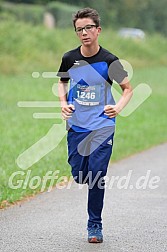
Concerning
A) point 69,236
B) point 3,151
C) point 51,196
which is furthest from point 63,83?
point 3,151

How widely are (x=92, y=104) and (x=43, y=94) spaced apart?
54.9 ft

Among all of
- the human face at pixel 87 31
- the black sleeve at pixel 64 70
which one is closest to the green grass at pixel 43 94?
the black sleeve at pixel 64 70

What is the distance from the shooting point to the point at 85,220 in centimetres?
809

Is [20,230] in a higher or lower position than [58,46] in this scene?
higher

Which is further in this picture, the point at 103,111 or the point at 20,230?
the point at 20,230

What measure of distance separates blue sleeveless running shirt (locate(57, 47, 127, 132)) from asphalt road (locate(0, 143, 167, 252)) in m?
1.00

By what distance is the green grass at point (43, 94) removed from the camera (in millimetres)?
12375

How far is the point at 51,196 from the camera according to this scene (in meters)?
9.64

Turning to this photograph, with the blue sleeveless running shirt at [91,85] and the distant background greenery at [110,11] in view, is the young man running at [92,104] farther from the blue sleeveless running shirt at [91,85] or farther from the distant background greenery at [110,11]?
the distant background greenery at [110,11]

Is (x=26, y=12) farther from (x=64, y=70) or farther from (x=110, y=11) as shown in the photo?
(x=64, y=70)

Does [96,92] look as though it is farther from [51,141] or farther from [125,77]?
[51,141]

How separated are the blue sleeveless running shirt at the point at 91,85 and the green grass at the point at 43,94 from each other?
7.61 feet

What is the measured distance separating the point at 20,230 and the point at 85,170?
90 centimetres

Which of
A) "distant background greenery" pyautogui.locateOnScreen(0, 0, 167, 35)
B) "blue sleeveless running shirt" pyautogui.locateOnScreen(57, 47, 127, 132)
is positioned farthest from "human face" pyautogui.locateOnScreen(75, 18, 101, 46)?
"distant background greenery" pyautogui.locateOnScreen(0, 0, 167, 35)
